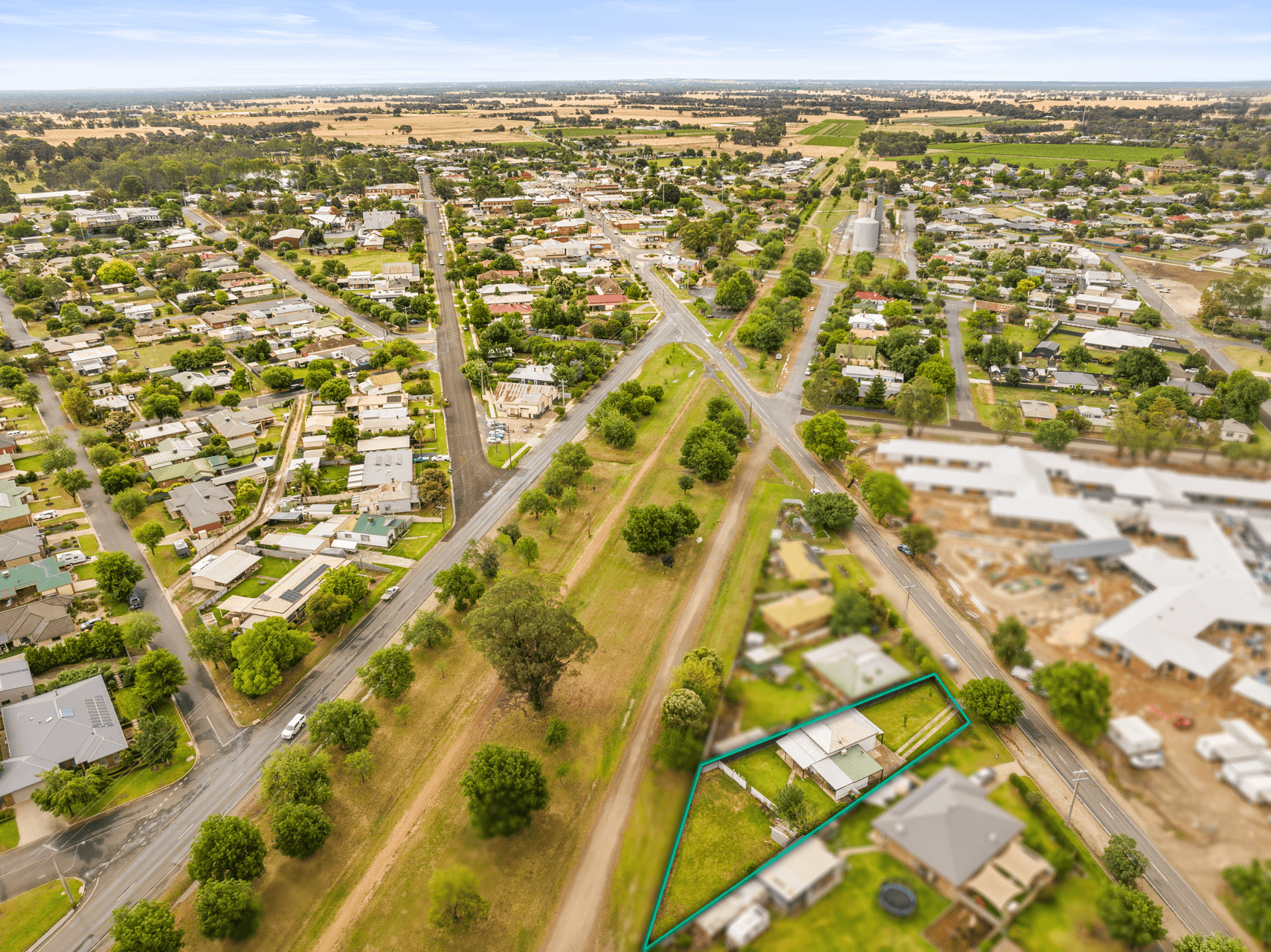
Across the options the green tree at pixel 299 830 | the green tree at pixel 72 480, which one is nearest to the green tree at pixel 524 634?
the green tree at pixel 299 830

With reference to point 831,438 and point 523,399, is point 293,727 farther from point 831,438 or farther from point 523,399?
point 523,399

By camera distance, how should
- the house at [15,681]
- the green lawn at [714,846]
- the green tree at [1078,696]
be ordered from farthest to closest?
the house at [15,681], the green lawn at [714,846], the green tree at [1078,696]

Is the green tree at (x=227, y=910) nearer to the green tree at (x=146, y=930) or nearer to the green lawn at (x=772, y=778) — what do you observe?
the green tree at (x=146, y=930)

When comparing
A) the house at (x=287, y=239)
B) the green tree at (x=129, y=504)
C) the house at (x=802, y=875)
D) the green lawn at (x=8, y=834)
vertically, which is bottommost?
the green lawn at (x=8, y=834)

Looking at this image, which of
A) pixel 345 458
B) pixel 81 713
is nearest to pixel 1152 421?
pixel 81 713

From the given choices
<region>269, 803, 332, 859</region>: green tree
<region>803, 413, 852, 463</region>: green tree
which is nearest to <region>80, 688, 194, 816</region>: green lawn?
<region>269, 803, 332, 859</region>: green tree

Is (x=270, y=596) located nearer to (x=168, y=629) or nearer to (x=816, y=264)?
(x=168, y=629)

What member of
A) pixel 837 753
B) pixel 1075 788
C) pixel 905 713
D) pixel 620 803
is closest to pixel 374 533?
pixel 620 803
